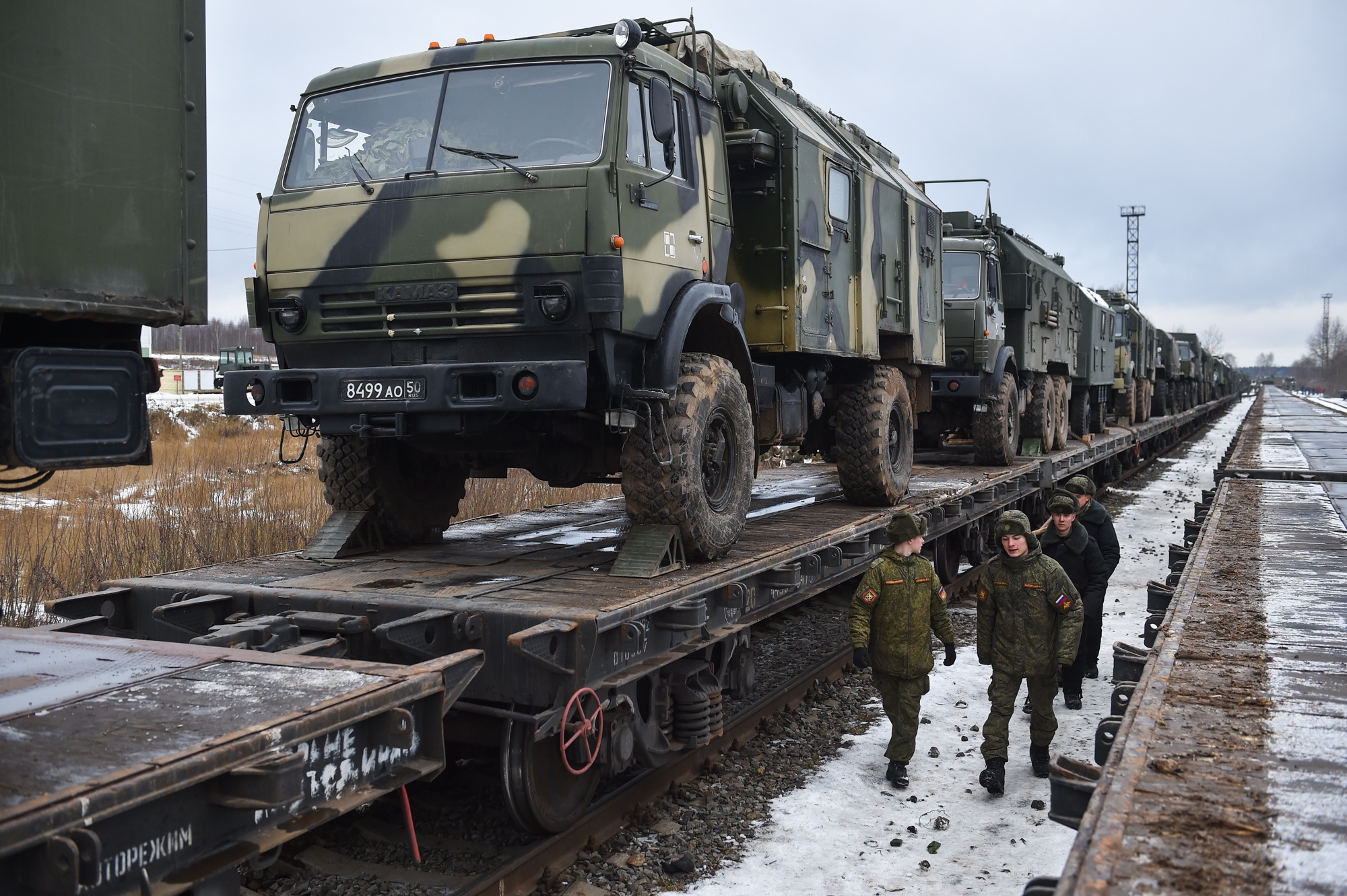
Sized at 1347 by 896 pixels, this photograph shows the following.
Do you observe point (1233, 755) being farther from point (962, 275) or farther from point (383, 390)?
point (962, 275)

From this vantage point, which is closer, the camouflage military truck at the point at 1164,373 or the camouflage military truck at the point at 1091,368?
the camouflage military truck at the point at 1091,368

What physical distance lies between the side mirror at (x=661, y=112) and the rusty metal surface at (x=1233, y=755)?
3229 millimetres

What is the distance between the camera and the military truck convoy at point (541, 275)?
5.41 metres

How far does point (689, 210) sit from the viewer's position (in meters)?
6.21

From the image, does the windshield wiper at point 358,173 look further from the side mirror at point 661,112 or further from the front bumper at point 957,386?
the front bumper at point 957,386

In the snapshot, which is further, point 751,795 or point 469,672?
point 751,795

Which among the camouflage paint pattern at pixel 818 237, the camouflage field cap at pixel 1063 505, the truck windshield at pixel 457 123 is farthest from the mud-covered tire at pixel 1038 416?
the truck windshield at pixel 457 123

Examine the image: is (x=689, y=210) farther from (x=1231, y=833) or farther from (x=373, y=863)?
(x=1231, y=833)

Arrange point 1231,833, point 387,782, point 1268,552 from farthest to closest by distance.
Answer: point 1268,552
point 387,782
point 1231,833

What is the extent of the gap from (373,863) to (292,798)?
1898mm

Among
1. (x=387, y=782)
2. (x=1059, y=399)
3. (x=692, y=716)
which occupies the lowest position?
(x=692, y=716)

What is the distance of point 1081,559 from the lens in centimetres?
738

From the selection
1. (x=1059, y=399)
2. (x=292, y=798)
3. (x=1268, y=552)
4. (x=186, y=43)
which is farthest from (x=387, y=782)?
(x=1059, y=399)

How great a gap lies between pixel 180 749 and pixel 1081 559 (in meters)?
5.90
